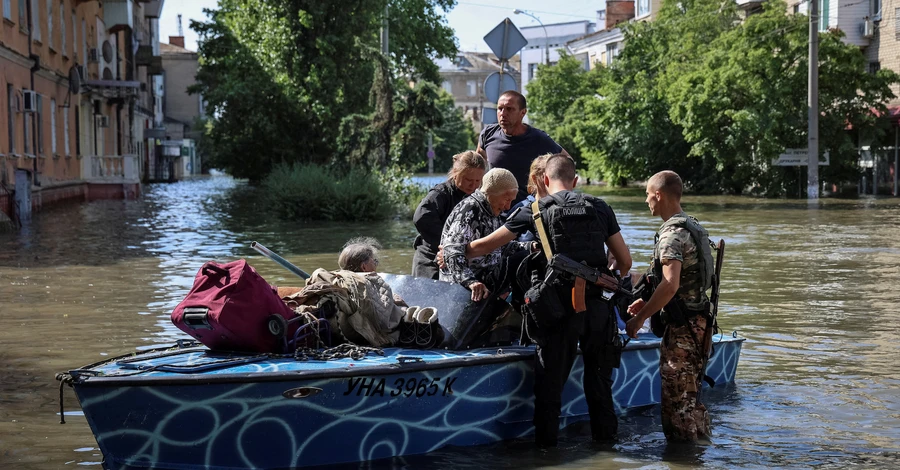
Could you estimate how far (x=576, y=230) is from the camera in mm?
6898

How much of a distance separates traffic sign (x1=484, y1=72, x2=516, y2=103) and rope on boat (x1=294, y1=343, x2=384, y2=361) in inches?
349

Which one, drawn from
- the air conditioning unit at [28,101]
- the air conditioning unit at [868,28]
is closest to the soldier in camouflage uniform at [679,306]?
the air conditioning unit at [28,101]

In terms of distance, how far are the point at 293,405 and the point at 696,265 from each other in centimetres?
246

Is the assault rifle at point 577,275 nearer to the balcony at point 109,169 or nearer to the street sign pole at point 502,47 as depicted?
the street sign pole at point 502,47

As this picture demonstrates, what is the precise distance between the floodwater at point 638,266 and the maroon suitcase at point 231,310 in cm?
97

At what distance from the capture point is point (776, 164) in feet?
130

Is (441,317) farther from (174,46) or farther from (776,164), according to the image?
(174,46)

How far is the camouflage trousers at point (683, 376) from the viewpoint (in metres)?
7.03

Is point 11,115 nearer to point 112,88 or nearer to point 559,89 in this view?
point 112,88

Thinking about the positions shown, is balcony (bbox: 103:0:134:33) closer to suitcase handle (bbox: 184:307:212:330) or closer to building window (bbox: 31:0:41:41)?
building window (bbox: 31:0:41:41)

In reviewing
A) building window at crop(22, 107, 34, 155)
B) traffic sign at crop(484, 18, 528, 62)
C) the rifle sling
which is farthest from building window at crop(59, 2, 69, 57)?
the rifle sling

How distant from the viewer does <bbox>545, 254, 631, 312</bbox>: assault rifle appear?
22.3 feet

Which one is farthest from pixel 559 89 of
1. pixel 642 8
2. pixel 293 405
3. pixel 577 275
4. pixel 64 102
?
pixel 293 405

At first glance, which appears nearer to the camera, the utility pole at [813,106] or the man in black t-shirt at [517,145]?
the man in black t-shirt at [517,145]
